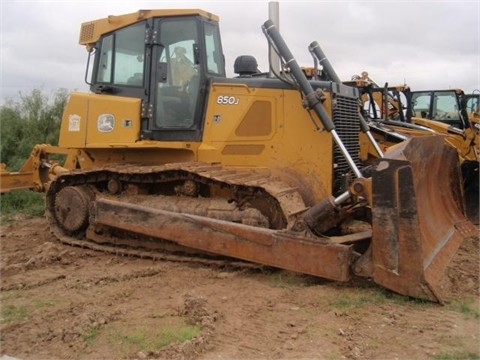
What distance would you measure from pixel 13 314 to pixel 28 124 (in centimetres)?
1092

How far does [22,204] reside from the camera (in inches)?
390

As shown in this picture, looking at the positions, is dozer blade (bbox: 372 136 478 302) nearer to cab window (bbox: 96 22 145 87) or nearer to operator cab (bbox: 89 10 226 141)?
operator cab (bbox: 89 10 226 141)

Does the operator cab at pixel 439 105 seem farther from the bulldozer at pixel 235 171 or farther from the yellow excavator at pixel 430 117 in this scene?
the bulldozer at pixel 235 171

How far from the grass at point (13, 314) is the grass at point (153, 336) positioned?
92 centimetres

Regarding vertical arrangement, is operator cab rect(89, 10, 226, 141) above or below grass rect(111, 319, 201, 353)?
above

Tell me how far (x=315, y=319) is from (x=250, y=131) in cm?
254

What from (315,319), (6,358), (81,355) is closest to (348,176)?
(315,319)

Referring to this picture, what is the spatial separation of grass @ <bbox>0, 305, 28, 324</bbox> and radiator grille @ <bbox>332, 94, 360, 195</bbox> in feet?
10.7

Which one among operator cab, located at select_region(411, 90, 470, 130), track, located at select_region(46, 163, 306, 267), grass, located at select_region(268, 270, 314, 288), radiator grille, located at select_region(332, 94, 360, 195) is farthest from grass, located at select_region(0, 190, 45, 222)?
operator cab, located at select_region(411, 90, 470, 130)

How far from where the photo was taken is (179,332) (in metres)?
3.89

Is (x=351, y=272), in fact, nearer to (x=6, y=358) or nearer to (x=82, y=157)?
(x=6, y=358)

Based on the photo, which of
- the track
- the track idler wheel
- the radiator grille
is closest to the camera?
the track

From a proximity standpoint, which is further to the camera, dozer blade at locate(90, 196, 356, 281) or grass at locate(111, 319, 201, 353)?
dozer blade at locate(90, 196, 356, 281)

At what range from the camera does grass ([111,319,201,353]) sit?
3.69 m
